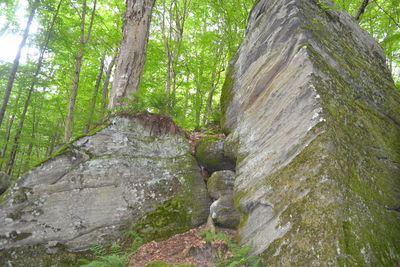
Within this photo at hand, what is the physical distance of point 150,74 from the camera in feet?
56.8

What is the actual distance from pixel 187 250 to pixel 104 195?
7.90 feet

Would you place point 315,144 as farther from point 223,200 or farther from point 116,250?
Result: point 116,250

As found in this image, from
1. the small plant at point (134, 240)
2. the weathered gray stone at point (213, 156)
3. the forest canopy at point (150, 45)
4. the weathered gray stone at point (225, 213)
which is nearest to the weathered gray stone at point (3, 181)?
the forest canopy at point (150, 45)

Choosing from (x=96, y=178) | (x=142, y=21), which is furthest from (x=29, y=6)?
(x=96, y=178)

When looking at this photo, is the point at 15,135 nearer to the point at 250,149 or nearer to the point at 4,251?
the point at 4,251

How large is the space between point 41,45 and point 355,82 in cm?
1372

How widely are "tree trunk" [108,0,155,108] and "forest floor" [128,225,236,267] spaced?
4387 millimetres

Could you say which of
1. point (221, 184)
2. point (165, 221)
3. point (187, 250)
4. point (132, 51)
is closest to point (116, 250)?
point (165, 221)

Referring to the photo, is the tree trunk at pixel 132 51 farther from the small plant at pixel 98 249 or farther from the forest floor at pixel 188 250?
the forest floor at pixel 188 250

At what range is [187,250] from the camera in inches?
188

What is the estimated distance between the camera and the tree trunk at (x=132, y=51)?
793cm

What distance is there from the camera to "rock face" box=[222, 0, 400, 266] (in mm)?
3455

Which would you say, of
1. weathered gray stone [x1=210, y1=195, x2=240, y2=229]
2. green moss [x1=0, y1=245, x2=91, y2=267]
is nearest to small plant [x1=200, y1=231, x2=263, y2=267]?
weathered gray stone [x1=210, y1=195, x2=240, y2=229]

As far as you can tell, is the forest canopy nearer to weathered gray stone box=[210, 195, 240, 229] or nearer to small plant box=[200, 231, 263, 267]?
weathered gray stone box=[210, 195, 240, 229]
